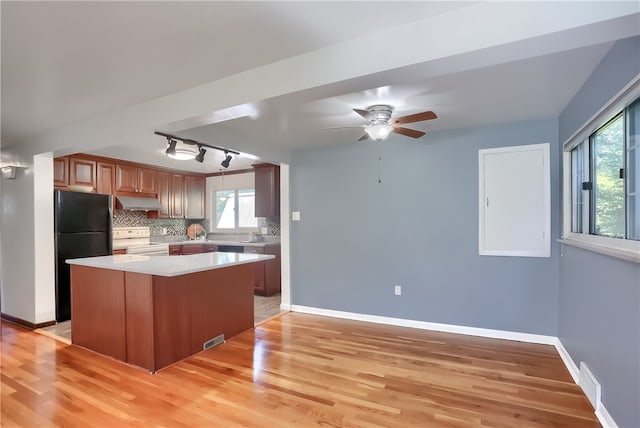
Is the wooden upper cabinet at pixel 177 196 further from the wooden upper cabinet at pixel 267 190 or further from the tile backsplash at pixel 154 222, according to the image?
the wooden upper cabinet at pixel 267 190

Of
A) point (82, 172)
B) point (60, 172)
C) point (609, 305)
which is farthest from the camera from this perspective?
point (82, 172)

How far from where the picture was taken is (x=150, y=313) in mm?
2633

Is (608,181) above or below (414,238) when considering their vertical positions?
above

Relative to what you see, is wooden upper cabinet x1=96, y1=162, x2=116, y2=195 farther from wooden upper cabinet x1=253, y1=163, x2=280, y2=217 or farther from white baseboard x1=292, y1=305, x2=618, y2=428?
white baseboard x1=292, y1=305, x2=618, y2=428

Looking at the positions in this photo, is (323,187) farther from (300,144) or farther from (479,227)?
(479,227)

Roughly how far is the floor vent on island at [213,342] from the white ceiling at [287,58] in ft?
6.43

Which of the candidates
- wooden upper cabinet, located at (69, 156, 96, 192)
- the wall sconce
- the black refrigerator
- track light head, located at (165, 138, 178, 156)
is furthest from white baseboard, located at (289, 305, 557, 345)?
the wall sconce

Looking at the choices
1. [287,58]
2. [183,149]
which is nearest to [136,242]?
[183,149]

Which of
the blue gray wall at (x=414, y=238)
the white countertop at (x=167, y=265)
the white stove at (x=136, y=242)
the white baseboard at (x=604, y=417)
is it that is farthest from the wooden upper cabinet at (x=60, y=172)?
the white baseboard at (x=604, y=417)

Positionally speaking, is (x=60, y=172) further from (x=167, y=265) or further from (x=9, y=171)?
(x=167, y=265)

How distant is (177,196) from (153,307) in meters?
3.90

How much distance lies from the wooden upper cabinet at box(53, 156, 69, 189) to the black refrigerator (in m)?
0.51

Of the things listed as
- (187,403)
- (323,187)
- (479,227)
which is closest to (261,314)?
(323,187)

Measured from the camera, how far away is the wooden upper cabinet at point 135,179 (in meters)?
5.08
